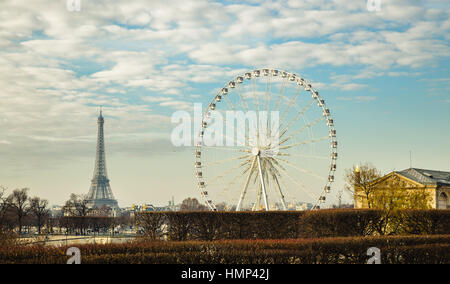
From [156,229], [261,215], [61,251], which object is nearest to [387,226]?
[261,215]

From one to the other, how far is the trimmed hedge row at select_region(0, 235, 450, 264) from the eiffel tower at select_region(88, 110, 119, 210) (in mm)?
150201

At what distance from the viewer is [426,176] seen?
177 feet

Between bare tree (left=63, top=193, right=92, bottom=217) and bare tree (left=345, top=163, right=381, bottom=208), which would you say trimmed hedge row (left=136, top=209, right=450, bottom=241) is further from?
bare tree (left=63, top=193, right=92, bottom=217)

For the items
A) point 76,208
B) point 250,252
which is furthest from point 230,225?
point 76,208

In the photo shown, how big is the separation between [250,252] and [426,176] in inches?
1644

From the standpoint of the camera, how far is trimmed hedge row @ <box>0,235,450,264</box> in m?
16.2

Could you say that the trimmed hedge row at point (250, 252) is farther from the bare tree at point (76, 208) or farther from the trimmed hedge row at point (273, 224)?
the bare tree at point (76, 208)

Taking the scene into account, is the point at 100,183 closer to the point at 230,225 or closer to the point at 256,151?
the point at 256,151

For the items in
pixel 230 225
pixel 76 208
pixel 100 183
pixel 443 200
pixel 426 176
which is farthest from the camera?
pixel 100 183

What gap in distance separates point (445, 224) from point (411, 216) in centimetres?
188

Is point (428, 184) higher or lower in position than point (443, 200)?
higher
